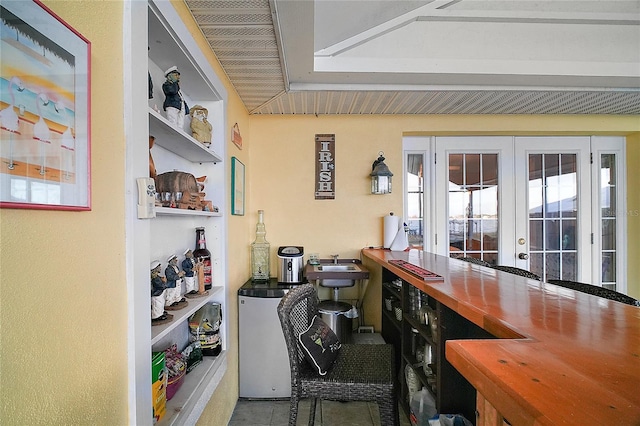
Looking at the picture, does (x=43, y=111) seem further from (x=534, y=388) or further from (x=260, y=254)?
(x=260, y=254)

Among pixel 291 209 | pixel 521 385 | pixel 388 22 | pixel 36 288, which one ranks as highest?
pixel 388 22

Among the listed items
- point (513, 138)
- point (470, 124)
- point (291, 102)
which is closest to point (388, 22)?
point (291, 102)

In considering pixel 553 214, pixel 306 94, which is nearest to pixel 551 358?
pixel 306 94

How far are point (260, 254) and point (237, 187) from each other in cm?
66

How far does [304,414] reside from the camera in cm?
190

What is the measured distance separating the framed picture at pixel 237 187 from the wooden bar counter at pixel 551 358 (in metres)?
1.48

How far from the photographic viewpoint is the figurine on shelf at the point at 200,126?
58.9 inches

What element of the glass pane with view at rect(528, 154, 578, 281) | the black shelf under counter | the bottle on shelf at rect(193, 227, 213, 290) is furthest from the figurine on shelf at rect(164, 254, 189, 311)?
the glass pane with view at rect(528, 154, 578, 281)

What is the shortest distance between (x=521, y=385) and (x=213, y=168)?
1715mm

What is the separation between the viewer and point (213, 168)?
1740 mm

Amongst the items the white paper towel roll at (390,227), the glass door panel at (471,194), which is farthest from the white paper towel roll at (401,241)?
the glass door panel at (471,194)

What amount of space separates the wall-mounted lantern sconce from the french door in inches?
15.7

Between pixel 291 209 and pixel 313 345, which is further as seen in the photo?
pixel 291 209

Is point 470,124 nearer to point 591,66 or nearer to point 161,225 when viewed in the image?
point 591,66
